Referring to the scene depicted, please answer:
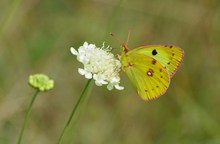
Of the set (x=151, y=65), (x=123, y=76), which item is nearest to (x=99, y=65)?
(x=151, y=65)

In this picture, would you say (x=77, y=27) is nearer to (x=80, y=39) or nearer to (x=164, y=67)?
(x=80, y=39)

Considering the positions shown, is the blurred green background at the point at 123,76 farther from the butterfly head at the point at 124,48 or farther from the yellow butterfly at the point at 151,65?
the butterfly head at the point at 124,48

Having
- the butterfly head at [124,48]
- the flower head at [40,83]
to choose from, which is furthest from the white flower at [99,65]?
the flower head at [40,83]

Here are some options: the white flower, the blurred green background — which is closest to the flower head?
the white flower

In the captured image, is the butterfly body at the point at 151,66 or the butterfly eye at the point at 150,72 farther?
the butterfly eye at the point at 150,72

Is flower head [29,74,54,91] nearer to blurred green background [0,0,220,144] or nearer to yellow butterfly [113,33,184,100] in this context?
yellow butterfly [113,33,184,100]

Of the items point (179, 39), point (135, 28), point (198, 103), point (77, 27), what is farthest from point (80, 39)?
point (198, 103)

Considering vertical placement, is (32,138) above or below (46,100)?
below

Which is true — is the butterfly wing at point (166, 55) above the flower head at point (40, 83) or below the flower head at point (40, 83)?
above

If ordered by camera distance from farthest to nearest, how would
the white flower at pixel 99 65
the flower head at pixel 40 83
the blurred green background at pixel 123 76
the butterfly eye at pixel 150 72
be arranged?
1. the blurred green background at pixel 123 76
2. the butterfly eye at pixel 150 72
3. the white flower at pixel 99 65
4. the flower head at pixel 40 83
